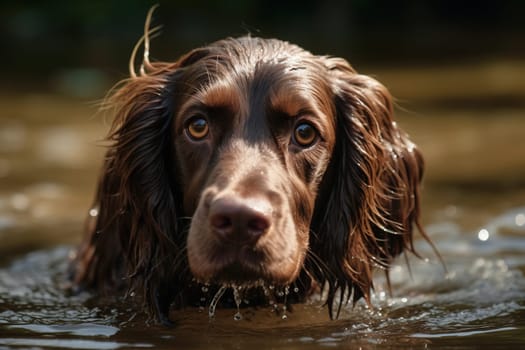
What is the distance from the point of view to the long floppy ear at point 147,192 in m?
4.55

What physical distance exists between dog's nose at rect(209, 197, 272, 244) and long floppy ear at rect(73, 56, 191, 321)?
67 cm

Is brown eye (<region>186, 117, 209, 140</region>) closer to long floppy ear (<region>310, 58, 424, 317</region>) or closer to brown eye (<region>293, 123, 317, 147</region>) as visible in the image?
brown eye (<region>293, 123, 317, 147</region>)

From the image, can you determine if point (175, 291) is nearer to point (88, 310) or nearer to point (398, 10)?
point (88, 310)

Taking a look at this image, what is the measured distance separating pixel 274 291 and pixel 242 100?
2.89ft

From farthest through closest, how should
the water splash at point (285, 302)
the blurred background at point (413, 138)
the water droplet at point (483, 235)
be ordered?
the water droplet at point (483, 235) < the water splash at point (285, 302) < the blurred background at point (413, 138)

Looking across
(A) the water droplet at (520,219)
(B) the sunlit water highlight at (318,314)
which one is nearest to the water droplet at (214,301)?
(B) the sunlit water highlight at (318,314)

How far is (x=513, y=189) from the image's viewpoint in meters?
7.14

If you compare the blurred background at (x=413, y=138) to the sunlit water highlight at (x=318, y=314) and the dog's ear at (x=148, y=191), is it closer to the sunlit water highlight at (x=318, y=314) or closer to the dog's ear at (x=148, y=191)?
the sunlit water highlight at (x=318, y=314)

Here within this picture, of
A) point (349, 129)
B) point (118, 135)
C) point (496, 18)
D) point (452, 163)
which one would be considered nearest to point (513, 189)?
point (452, 163)

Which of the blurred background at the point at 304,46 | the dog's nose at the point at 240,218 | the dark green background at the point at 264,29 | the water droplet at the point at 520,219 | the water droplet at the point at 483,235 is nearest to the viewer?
the dog's nose at the point at 240,218

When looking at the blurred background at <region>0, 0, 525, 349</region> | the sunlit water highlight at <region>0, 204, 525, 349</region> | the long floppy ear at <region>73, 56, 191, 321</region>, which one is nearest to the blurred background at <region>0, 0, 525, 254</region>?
the blurred background at <region>0, 0, 525, 349</region>

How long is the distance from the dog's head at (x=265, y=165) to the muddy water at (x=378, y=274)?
0.26 m

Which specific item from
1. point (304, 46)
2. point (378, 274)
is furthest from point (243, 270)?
point (304, 46)

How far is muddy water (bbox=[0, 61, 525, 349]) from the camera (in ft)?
13.5
